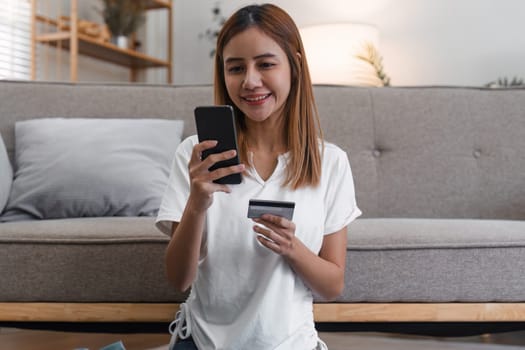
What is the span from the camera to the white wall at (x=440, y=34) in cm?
279

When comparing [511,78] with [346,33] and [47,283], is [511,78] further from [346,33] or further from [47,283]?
[47,283]

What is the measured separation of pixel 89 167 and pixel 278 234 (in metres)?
0.83

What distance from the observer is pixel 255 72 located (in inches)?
36.2

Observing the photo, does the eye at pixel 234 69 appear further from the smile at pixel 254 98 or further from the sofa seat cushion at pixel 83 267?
the sofa seat cushion at pixel 83 267

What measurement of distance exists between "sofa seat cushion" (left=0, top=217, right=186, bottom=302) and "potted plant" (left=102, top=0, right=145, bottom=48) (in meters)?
2.33

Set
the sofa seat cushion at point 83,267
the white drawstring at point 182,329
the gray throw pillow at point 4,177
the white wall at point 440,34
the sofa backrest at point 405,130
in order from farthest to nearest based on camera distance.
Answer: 1. the white wall at point 440,34
2. the sofa backrest at point 405,130
3. the gray throw pillow at point 4,177
4. the sofa seat cushion at point 83,267
5. the white drawstring at point 182,329

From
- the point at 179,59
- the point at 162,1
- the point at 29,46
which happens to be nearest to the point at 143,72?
the point at 179,59

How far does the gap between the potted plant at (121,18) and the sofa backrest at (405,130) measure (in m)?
1.63

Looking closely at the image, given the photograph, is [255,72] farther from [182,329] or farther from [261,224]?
[182,329]

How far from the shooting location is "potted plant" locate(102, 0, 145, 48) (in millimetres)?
3273

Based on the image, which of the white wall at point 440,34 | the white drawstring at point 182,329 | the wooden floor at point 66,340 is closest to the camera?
the white drawstring at point 182,329

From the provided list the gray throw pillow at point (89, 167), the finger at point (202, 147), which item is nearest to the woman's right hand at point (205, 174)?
the finger at point (202, 147)

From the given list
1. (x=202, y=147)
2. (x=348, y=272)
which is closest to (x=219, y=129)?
(x=202, y=147)

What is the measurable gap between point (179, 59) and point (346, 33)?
57.8 inches
